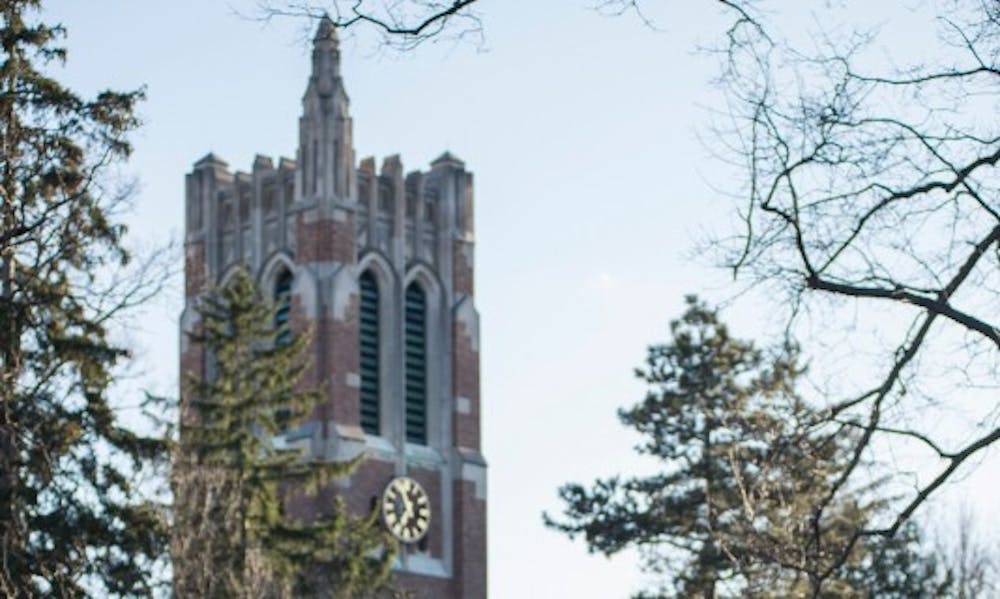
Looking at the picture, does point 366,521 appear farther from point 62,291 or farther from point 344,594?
point 62,291

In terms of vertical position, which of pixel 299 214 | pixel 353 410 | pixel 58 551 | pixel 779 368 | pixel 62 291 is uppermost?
pixel 299 214

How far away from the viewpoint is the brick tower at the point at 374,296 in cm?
7662

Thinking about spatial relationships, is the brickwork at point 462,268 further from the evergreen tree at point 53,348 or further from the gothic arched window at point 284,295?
the evergreen tree at point 53,348

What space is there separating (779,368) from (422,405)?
215ft

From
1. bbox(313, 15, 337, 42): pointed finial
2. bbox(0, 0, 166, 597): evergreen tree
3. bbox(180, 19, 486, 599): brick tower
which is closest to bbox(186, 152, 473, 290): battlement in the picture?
bbox(180, 19, 486, 599): brick tower

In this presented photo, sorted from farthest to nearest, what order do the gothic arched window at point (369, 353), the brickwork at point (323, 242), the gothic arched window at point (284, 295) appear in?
1. the gothic arched window at point (284, 295)
2. the gothic arched window at point (369, 353)
3. the brickwork at point (323, 242)

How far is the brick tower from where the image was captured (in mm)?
76625

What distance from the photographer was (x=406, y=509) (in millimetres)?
76812

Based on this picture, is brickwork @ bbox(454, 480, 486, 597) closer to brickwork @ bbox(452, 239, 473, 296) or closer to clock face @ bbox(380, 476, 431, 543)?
clock face @ bbox(380, 476, 431, 543)

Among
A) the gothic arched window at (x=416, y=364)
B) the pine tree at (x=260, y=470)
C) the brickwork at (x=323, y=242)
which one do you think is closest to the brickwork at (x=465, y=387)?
the gothic arched window at (x=416, y=364)

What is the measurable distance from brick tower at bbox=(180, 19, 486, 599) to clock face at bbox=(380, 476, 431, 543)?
27 cm

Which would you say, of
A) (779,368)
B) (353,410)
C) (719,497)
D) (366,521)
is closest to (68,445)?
(779,368)

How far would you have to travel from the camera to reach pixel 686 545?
47969 mm

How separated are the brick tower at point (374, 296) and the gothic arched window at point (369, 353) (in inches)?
1.5
